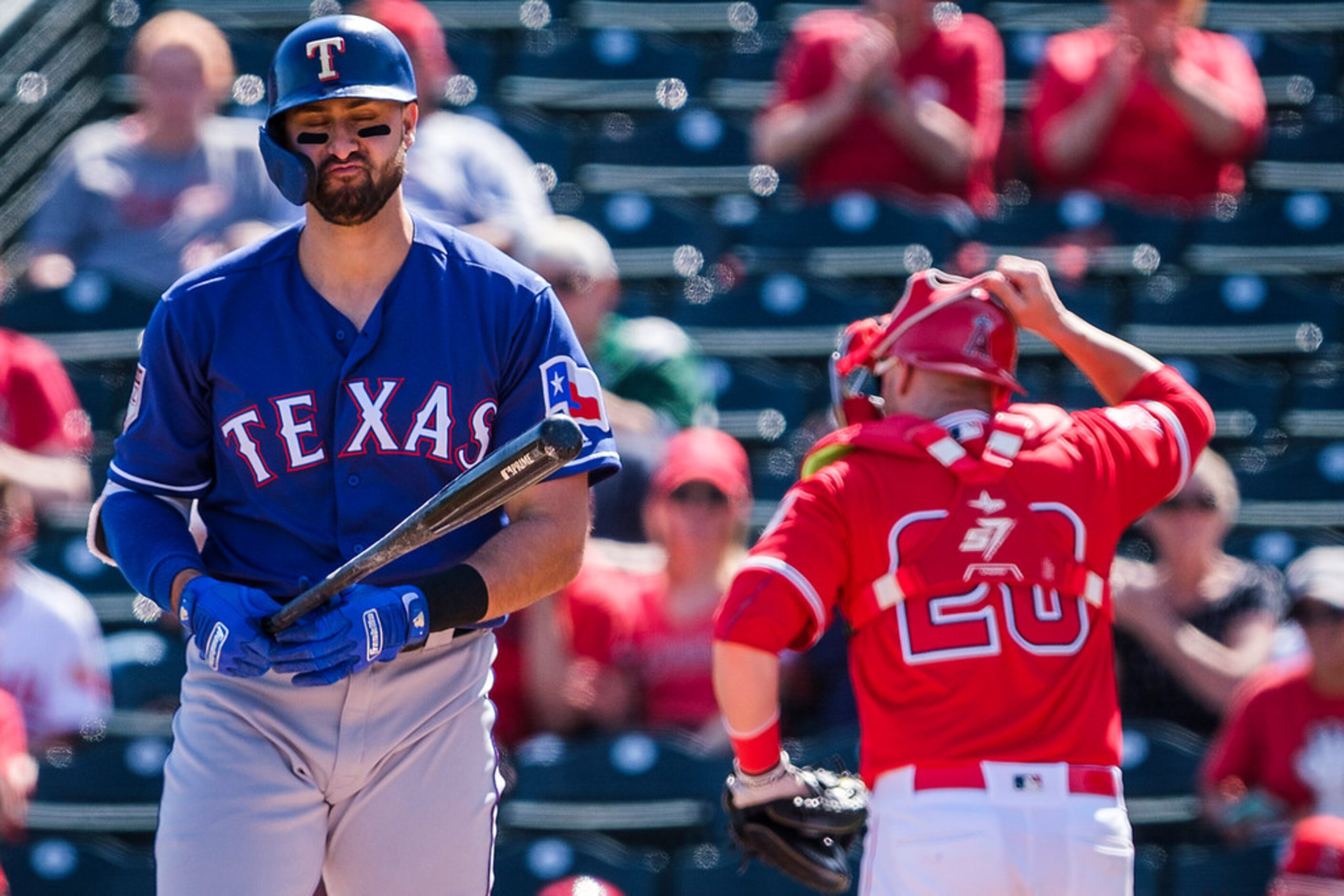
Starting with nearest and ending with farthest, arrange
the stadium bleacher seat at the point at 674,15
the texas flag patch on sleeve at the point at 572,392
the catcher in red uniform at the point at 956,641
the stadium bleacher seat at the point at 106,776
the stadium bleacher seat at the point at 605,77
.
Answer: the texas flag patch on sleeve at the point at 572,392 < the catcher in red uniform at the point at 956,641 < the stadium bleacher seat at the point at 106,776 < the stadium bleacher seat at the point at 605,77 < the stadium bleacher seat at the point at 674,15

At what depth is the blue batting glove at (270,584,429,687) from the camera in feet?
7.84

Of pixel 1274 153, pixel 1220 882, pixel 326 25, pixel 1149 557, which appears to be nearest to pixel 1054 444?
pixel 326 25

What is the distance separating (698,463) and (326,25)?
2.27 metres


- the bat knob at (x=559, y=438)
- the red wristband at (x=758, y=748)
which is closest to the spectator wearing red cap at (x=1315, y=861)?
the red wristband at (x=758, y=748)

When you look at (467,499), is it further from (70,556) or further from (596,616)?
(70,556)

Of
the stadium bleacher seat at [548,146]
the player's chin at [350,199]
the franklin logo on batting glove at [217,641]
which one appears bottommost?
the stadium bleacher seat at [548,146]

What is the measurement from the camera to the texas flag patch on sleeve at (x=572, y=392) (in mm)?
2674

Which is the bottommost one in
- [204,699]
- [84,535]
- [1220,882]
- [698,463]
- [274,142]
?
[1220,882]

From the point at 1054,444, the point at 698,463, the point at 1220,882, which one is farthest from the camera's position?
the point at 698,463

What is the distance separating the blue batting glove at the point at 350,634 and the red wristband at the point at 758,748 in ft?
2.26

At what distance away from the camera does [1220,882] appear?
417 cm

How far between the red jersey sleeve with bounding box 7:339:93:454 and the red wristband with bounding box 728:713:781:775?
3.14 metres

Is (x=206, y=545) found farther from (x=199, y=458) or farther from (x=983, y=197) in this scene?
(x=983, y=197)

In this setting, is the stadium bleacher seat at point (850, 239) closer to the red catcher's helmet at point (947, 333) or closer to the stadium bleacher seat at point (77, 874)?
the red catcher's helmet at point (947, 333)
